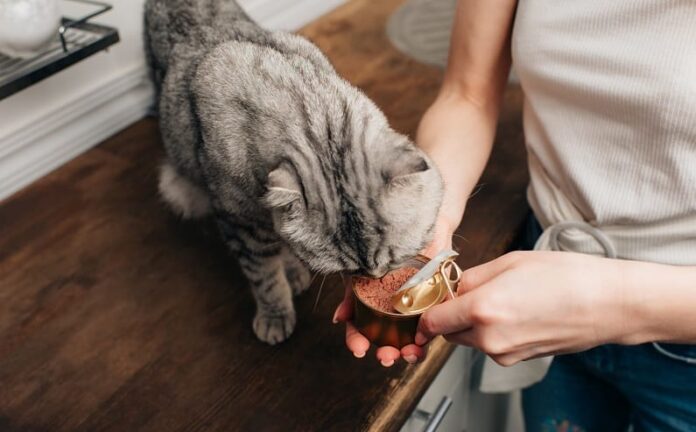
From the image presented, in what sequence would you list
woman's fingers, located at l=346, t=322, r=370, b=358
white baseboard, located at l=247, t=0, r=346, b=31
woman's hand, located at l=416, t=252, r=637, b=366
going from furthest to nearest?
white baseboard, located at l=247, t=0, r=346, b=31 → woman's fingers, located at l=346, t=322, r=370, b=358 → woman's hand, located at l=416, t=252, r=637, b=366

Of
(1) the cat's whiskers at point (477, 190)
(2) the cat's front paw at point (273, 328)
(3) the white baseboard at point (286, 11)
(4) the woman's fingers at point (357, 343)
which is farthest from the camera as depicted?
(3) the white baseboard at point (286, 11)

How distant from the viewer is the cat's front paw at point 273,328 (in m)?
0.91

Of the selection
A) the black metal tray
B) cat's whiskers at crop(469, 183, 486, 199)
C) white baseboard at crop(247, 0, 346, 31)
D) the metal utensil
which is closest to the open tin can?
the metal utensil

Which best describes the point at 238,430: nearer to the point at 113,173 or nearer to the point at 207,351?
the point at 207,351

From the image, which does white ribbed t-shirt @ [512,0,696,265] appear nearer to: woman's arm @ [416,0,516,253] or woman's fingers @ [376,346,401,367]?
woman's arm @ [416,0,516,253]

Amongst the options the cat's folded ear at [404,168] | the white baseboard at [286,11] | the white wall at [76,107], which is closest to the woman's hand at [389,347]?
the cat's folded ear at [404,168]

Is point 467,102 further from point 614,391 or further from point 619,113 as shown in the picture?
point 614,391

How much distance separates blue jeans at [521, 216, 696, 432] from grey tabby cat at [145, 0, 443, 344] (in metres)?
0.33

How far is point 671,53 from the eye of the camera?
28.0 inches

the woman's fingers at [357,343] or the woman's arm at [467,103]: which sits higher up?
the woman's arm at [467,103]

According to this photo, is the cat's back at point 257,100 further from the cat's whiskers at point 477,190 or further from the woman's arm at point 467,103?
the cat's whiskers at point 477,190

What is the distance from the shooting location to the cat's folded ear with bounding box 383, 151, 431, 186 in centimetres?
74

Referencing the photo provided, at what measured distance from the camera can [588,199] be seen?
0.83 m

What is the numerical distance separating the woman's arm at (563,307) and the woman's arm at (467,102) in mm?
214
